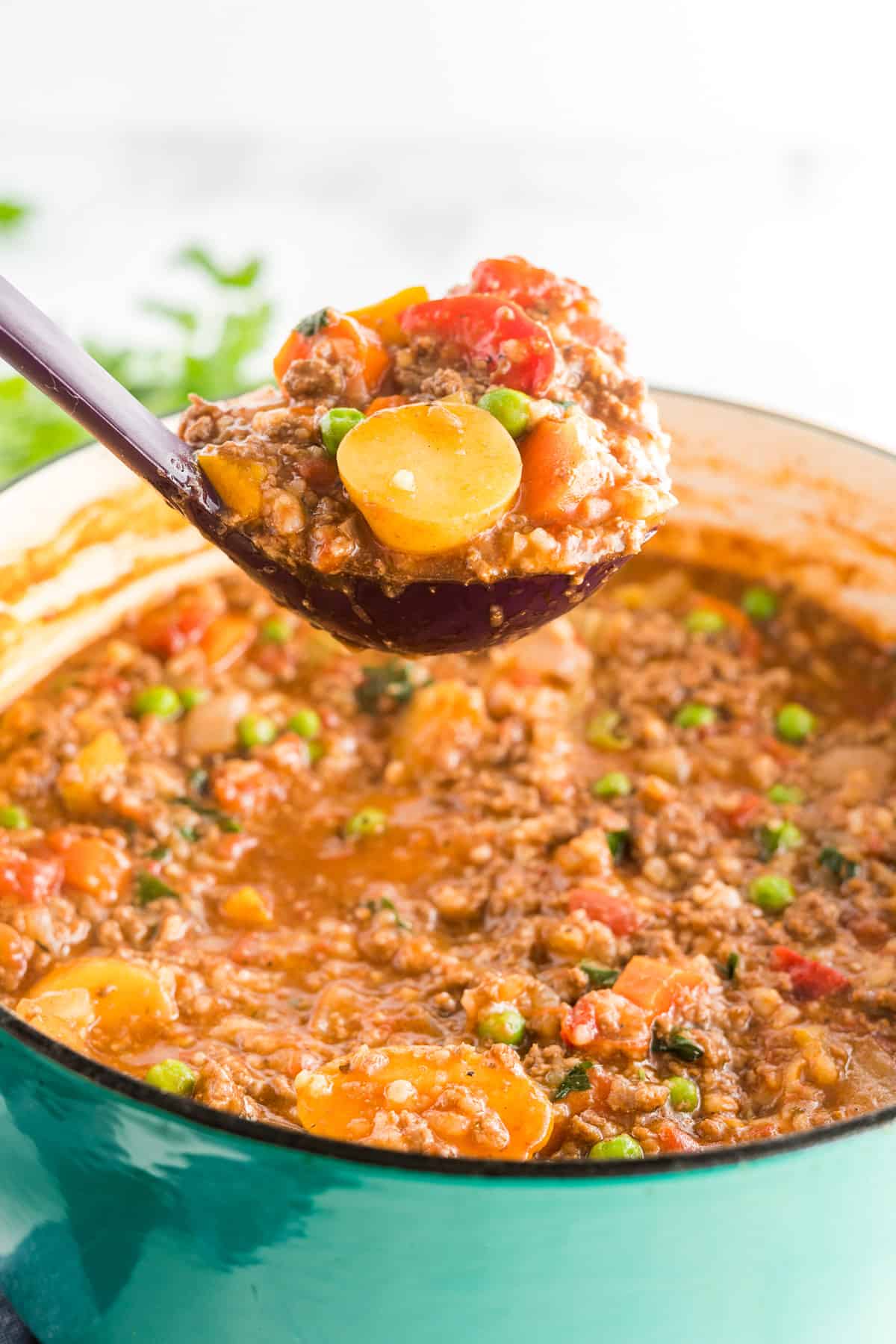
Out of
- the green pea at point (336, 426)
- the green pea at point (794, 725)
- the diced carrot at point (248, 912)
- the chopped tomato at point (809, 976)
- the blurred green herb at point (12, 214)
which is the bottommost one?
the green pea at point (794, 725)

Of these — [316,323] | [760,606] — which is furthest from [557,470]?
[760,606]

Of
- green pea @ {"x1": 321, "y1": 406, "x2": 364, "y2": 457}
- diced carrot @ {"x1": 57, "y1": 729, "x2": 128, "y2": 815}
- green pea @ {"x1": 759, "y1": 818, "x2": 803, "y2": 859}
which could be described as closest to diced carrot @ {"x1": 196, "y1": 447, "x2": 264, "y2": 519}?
green pea @ {"x1": 321, "y1": 406, "x2": 364, "y2": 457}

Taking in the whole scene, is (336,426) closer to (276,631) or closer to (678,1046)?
(678,1046)

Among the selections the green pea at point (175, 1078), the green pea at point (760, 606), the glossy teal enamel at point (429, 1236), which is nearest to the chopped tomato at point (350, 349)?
the green pea at point (175, 1078)

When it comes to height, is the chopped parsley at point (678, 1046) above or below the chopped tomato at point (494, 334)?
below

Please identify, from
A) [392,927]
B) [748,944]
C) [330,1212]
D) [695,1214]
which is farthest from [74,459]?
[695,1214]

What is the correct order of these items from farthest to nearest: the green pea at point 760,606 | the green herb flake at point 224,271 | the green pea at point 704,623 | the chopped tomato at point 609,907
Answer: the green herb flake at point 224,271 < the green pea at point 760,606 < the green pea at point 704,623 < the chopped tomato at point 609,907

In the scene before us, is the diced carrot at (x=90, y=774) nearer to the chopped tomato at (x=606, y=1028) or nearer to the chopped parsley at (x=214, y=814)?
the chopped parsley at (x=214, y=814)

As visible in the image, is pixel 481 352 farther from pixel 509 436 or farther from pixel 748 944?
pixel 748 944
